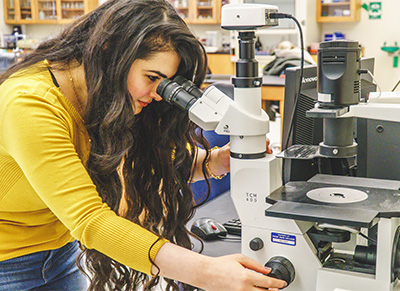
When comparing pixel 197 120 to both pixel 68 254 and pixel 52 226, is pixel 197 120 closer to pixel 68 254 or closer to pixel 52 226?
pixel 52 226

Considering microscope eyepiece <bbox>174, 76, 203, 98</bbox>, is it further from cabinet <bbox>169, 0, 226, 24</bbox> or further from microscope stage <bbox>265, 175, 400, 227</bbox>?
cabinet <bbox>169, 0, 226, 24</bbox>

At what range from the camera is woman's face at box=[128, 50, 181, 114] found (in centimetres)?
104

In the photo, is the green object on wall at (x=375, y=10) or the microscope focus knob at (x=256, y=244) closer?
the microscope focus knob at (x=256, y=244)

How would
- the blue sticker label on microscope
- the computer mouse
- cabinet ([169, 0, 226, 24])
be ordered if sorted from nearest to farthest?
the blue sticker label on microscope
the computer mouse
cabinet ([169, 0, 226, 24])

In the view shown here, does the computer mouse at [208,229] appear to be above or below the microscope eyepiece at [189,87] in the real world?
below

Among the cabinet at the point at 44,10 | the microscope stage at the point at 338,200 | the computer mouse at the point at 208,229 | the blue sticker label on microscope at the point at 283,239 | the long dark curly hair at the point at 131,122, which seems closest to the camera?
the microscope stage at the point at 338,200

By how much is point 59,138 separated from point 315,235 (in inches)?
20.3

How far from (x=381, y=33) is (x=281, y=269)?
5445 millimetres

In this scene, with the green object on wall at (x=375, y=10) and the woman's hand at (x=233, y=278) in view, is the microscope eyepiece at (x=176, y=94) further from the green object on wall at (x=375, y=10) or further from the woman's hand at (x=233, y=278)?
the green object on wall at (x=375, y=10)

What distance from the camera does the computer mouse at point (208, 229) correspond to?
4.18 feet

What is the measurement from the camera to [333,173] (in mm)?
1133

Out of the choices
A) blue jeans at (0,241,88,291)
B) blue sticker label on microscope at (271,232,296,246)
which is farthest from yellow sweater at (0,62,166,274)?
blue jeans at (0,241,88,291)

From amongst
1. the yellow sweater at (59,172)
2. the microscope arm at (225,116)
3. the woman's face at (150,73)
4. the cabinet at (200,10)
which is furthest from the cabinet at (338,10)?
the yellow sweater at (59,172)

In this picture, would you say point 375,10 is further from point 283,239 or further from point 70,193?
point 70,193
